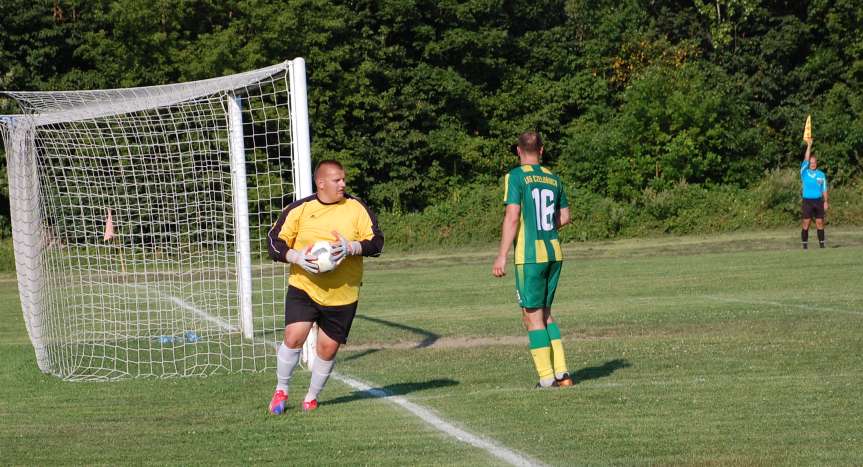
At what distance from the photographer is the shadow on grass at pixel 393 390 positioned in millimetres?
9327

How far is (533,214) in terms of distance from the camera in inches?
362

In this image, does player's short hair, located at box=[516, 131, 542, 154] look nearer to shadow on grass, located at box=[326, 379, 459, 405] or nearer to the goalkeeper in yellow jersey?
the goalkeeper in yellow jersey

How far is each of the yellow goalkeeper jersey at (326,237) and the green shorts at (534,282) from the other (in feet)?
4.32

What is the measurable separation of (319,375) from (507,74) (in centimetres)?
3918

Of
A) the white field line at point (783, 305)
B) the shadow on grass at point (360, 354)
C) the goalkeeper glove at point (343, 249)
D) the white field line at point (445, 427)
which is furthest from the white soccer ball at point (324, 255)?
the white field line at point (783, 305)

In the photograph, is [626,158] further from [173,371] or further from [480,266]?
[173,371]

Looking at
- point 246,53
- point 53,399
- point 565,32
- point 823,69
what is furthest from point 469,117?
point 53,399

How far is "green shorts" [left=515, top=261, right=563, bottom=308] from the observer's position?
9133mm

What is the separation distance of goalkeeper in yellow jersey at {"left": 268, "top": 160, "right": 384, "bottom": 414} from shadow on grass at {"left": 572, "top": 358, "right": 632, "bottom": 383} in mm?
2309

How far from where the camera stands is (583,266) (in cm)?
2616

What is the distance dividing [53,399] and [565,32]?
4069 cm

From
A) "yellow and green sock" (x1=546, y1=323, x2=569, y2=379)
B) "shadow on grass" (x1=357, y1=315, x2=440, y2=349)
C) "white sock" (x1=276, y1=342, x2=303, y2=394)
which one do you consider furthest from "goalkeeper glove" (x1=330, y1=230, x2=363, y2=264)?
"shadow on grass" (x1=357, y1=315, x2=440, y2=349)

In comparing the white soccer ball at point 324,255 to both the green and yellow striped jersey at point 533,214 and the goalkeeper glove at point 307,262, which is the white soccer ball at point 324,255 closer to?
the goalkeeper glove at point 307,262

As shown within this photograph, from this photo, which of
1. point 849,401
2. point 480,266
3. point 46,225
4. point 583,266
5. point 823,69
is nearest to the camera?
point 849,401
